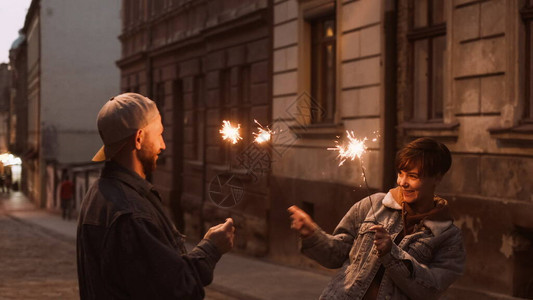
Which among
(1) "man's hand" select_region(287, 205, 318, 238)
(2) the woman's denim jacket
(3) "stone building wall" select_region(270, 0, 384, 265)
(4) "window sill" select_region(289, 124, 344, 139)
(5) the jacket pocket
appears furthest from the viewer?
(4) "window sill" select_region(289, 124, 344, 139)

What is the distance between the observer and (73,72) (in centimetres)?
4494

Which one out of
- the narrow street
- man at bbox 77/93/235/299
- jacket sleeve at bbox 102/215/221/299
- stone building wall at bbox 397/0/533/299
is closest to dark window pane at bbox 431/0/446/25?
stone building wall at bbox 397/0/533/299

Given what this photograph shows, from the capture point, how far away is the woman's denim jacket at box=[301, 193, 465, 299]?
13.6ft

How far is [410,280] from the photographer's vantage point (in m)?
4.12

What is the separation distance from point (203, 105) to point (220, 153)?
3153 millimetres

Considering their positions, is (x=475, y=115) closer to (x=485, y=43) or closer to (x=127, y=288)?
(x=485, y=43)

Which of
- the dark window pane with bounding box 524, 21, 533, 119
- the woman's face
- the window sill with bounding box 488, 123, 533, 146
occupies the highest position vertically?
the dark window pane with bounding box 524, 21, 533, 119

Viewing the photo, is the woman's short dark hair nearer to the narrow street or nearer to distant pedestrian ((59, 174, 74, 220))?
the narrow street

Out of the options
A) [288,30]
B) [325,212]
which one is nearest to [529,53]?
[325,212]

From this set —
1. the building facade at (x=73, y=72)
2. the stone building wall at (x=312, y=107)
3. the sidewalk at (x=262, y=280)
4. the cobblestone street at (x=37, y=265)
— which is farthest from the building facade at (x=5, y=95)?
the stone building wall at (x=312, y=107)

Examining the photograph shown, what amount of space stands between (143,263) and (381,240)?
120cm

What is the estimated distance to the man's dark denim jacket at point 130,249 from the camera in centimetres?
335

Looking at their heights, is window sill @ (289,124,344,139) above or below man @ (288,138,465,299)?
above

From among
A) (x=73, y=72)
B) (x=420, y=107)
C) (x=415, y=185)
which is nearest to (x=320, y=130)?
(x=420, y=107)
